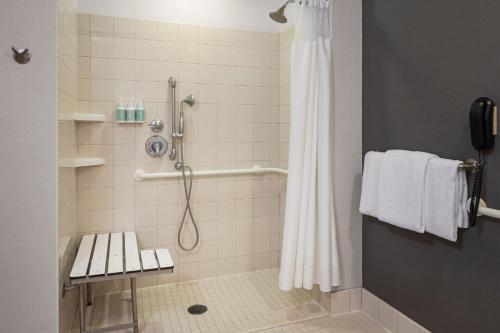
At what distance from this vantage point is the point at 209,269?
9.80ft

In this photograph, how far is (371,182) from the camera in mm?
2115

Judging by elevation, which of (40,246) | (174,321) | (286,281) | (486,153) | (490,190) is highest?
(486,153)

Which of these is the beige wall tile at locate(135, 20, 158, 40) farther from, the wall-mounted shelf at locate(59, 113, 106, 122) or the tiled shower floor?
the tiled shower floor

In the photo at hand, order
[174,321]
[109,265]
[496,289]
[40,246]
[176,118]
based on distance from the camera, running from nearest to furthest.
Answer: [496,289], [40,246], [109,265], [174,321], [176,118]

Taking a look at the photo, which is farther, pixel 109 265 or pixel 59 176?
pixel 109 265

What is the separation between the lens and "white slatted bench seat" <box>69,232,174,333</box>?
1.92 metres

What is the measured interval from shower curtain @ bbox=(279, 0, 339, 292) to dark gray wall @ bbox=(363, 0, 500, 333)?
1.04ft

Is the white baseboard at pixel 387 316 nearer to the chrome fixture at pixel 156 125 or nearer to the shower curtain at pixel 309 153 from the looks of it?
the shower curtain at pixel 309 153

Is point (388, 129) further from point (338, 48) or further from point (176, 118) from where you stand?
point (176, 118)

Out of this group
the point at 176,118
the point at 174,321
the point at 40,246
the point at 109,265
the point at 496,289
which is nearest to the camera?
the point at 496,289

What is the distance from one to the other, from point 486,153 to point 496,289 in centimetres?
58

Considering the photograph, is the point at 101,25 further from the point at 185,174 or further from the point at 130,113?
the point at 185,174

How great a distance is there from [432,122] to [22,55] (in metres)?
1.93

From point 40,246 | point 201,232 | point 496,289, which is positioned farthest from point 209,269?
point 496,289
